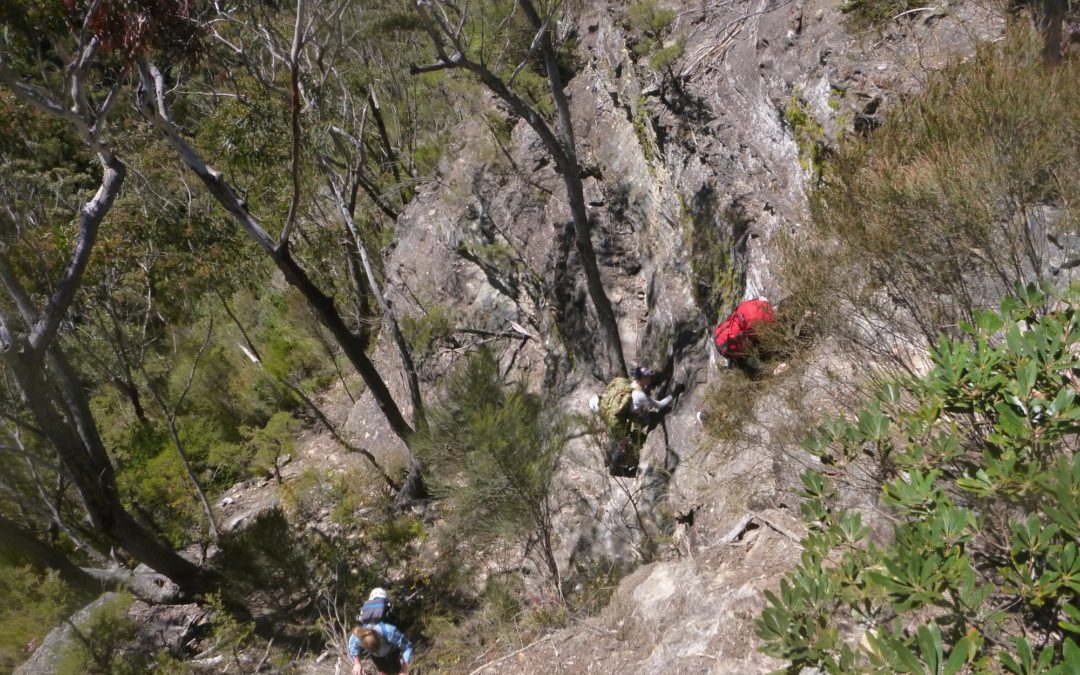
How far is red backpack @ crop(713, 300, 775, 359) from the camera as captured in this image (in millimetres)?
5982

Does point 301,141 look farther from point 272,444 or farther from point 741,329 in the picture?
point 741,329

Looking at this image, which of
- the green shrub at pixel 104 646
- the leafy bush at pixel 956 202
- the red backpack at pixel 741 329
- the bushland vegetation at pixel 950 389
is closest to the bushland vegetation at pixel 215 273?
the green shrub at pixel 104 646

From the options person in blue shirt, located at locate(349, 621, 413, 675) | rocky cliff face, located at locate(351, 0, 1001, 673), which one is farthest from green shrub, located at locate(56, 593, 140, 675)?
rocky cliff face, located at locate(351, 0, 1001, 673)

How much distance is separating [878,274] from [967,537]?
2678 mm

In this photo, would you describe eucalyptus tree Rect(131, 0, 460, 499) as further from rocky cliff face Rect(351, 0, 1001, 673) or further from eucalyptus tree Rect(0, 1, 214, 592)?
rocky cliff face Rect(351, 0, 1001, 673)

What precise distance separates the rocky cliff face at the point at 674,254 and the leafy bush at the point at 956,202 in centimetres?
80

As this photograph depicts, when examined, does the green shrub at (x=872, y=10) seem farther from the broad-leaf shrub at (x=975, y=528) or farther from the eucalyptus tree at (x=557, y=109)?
the broad-leaf shrub at (x=975, y=528)

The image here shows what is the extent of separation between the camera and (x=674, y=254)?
838 centimetres

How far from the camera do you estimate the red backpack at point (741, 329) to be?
A: 5982 mm

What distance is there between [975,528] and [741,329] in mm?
3840

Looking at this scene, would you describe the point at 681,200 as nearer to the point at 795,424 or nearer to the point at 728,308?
the point at 728,308

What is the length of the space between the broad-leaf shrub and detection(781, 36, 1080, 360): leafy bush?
3.50 ft

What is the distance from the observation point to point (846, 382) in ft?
15.8

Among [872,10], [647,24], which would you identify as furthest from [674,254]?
[647,24]
